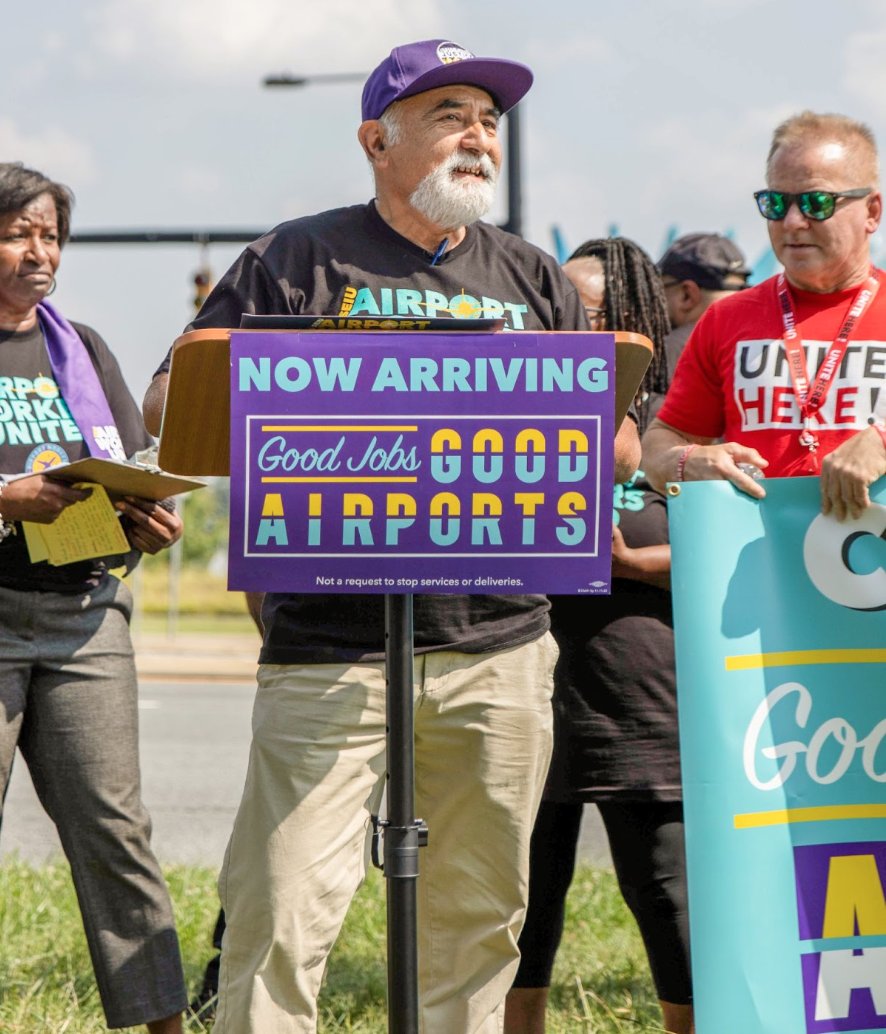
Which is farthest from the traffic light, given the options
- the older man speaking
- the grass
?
the older man speaking

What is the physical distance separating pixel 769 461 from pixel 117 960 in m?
1.81

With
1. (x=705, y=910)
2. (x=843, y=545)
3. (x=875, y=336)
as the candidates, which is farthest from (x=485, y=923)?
(x=875, y=336)

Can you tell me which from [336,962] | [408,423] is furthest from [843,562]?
[336,962]

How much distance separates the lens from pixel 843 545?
273cm

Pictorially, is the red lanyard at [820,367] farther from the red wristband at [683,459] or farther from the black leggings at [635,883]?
the black leggings at [635,883]

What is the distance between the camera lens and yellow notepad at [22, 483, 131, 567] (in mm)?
3252

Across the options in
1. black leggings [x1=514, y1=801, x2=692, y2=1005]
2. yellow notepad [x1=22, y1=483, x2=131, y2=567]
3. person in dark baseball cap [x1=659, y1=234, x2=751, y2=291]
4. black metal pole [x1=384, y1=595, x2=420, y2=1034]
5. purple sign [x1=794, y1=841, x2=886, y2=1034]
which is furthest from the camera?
person in dark baseball cap [x1=659, y1=234, x2=751, y2=291]

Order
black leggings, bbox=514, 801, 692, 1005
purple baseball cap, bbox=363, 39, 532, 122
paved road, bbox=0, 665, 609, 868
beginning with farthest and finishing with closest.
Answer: paved road, bbox=0, 665, 609, 868 → black leggings, bbox=514, 801, 692, 1005 → purple baseball cap, bbox=363, 39, 532, 122

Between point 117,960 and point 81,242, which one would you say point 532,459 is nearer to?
point 117,960

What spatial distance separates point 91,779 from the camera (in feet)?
10.9

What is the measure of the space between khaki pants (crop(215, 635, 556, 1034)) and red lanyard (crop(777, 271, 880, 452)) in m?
0.68

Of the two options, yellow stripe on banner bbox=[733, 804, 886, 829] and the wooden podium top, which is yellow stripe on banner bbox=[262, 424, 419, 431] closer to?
the wooden podium top

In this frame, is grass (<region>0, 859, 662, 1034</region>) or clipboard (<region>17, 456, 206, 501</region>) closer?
clipboard (<region>17, 456, 206, 501</region>)

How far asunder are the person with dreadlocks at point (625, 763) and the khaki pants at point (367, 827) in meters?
0.62
